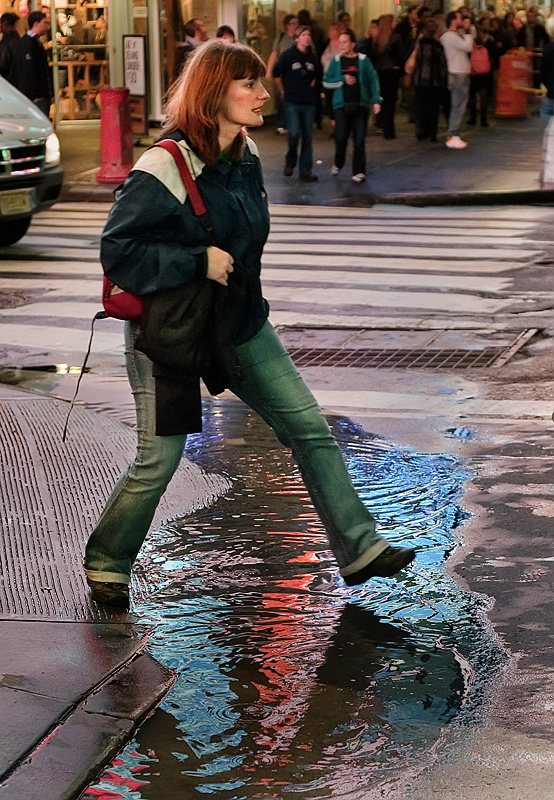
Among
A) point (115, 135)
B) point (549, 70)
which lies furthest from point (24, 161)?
point (549, 70)

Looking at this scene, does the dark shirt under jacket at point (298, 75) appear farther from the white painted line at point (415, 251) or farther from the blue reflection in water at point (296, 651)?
the blue reflection in water at point (296, 651)

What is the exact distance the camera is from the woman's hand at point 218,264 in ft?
14.5

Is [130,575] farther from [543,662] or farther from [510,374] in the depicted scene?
[510,374]

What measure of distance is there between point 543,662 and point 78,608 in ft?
5.13

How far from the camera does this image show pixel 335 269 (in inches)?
492

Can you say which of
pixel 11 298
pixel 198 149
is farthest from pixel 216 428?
pixel 11 298

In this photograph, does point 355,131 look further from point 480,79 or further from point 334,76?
point 480,79

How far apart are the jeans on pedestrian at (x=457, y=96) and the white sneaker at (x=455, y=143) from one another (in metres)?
0.23

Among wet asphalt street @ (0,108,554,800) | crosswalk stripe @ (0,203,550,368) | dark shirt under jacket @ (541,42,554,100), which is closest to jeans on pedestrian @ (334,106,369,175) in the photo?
crosswalk stripe @ (0,203,550,368)

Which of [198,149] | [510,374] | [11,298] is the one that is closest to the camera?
[198,149]

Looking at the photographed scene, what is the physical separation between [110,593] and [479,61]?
74.5 ft

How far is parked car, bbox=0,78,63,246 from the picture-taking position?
1325 cm

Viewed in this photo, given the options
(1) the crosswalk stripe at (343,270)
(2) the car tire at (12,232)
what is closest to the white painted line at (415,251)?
(1) the crosswalk stripe at (343,270)

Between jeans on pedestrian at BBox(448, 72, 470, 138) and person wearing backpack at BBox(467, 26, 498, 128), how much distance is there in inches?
92.5
